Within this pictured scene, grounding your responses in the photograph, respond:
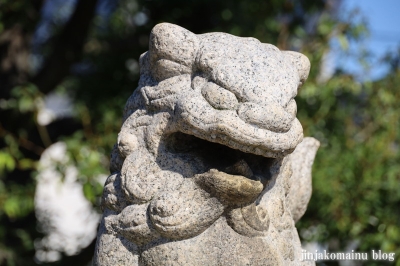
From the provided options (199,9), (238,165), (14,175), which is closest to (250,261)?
(238,165)

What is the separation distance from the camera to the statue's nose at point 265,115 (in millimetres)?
1284

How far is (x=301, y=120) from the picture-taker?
310 cm

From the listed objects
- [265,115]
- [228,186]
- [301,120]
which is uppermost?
[301,120]

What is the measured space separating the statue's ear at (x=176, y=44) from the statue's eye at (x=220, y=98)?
0.41ft

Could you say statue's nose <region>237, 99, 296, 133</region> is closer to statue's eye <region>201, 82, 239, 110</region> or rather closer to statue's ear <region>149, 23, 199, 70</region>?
statue's eye <region>201, 82, 239, 110</region>

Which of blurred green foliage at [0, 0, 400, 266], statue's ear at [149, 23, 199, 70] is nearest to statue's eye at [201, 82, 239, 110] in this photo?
statue's ear at [149, 23, 199, 70]

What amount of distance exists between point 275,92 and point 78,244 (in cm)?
243

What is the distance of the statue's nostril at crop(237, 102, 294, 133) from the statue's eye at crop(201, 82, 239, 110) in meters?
0.02

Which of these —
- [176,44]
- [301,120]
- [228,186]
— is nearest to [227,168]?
[228,186]

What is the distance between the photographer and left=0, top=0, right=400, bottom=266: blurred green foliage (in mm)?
2896

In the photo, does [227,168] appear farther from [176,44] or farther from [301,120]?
[301,120]

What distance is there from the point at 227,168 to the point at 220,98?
193 millimetres

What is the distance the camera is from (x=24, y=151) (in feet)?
10.9

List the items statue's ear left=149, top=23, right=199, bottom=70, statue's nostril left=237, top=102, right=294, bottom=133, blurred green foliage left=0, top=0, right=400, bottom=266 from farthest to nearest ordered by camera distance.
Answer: blurred green foliage left=0, top=0, right=400, bottom=266
statue's ear left=149, top=23, right=199, bottom=70
statue's nostril left=237, top=102, right=294, bottom=133
